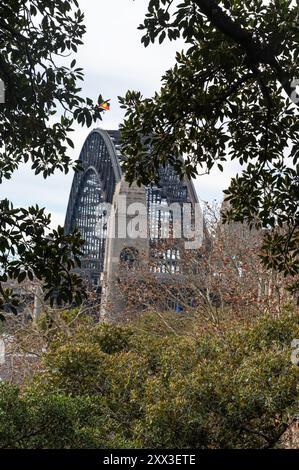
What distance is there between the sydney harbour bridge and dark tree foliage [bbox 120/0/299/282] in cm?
4972

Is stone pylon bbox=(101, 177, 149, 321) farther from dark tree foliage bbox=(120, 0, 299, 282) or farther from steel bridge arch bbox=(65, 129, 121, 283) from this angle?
steel bridge arch bbox=(65, 129, 121, 283)

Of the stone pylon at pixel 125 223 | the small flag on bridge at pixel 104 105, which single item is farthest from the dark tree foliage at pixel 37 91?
the stone pylon at pixel 125 223

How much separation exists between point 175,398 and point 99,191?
69.7 m

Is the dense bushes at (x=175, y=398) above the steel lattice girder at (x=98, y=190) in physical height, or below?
below

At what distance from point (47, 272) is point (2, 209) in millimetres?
503

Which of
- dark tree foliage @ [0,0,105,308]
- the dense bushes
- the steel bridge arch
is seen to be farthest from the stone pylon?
the steel bridge arch

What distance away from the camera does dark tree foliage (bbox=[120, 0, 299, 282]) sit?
5.33 metres

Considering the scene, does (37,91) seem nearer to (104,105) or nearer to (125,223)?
(104,105)

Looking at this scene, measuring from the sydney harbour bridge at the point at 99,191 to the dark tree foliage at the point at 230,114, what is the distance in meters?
49.7

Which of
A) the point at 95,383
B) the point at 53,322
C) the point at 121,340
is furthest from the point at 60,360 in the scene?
the point at 53,322

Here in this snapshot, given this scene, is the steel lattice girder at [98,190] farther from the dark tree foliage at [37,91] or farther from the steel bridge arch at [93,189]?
the dark tree foliage at [37,91]

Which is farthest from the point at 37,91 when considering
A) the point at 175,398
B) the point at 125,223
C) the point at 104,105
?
the point at 125,223

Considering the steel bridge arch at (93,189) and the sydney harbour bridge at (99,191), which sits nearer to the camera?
the sydney harbour bridge at (99,191)

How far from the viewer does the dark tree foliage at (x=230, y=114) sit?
5.33 metres
